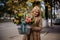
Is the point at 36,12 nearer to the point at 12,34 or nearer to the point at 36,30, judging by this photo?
the point at 36,30

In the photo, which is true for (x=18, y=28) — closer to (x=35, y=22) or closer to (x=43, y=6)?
(x=35, y=22)

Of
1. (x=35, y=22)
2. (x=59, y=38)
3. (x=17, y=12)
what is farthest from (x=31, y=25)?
(x=59, y=38)

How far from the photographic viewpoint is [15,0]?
171 centimetres

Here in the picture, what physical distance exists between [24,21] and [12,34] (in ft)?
0.56

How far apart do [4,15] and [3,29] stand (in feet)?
0.41

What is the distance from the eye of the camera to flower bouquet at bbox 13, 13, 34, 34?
5.45 ft

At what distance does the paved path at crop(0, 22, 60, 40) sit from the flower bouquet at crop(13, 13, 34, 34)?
0.16ft

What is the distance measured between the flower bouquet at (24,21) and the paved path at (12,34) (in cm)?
5

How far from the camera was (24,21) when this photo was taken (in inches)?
66.4

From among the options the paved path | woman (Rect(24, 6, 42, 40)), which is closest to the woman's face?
woman (Rect(24, 6, 42, 40))

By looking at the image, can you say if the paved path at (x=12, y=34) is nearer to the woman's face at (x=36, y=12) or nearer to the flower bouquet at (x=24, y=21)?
the flower bouquet at (x=24, y=21)

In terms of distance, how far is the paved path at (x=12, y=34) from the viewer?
5.67 ft

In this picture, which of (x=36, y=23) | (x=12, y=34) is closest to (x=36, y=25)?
(x=36, y=23)

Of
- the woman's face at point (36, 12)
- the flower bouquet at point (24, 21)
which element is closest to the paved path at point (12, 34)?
the flower bouquet at point (24, 21)
